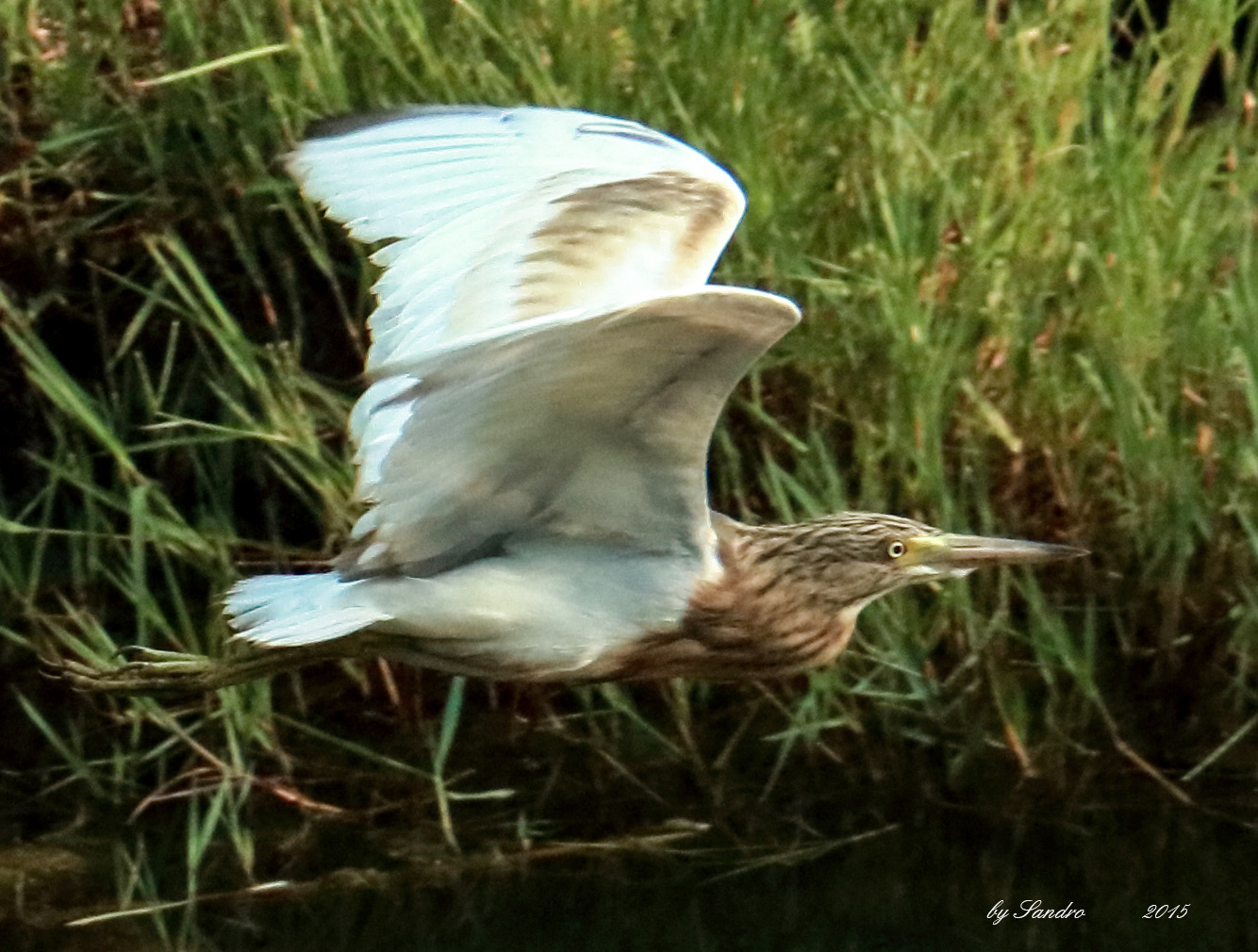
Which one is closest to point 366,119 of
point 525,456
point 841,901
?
point 525,456

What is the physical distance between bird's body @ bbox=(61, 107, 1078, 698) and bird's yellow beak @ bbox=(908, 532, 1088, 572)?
0.22 metres

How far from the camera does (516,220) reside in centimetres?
355

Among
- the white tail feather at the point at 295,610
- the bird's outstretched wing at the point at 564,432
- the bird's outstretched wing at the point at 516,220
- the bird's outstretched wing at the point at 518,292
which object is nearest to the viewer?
the bird's outstretched wing at the point at 564,432

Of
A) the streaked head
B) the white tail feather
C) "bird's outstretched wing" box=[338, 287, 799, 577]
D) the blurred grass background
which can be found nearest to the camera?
"bird's outstretched wing" box=[338, 287, 799, 577]

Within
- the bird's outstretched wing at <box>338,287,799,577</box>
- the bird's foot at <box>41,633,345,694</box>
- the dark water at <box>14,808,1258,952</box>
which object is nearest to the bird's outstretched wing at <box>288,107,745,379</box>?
the bird's outstretched wing at <box>338,287,799,577</box>

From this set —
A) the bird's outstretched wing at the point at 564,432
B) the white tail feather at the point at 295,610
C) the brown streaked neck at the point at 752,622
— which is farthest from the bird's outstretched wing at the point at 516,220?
the brown streaked neck at the point at 752,622

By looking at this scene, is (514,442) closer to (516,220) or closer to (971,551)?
(516,220)

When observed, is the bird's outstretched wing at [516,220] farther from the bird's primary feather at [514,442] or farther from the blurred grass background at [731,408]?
the blurred grass background at [731,408]

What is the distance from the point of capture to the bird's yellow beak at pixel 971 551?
3871 millimetres

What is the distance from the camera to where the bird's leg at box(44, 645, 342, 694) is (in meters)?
3.94

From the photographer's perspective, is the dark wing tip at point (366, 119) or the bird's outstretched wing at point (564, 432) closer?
the bird's outstretched wing at point (564, 432)

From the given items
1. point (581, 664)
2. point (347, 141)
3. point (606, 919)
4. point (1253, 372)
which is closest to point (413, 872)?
point (606, 919)

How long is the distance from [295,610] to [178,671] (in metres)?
0.64

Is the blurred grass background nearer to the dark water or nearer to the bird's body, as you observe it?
the dark water
